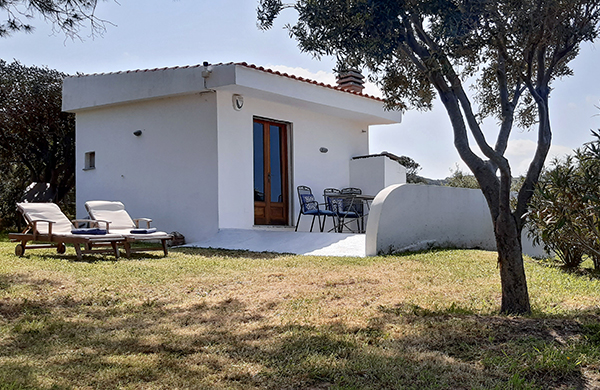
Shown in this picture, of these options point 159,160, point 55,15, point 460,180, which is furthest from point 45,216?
point 460,180

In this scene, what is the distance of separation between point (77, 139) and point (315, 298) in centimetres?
1022

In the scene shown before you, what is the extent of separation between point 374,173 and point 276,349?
34.3 feet

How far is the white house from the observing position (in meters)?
11.3

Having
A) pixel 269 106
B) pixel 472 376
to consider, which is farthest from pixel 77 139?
pixel 472 376

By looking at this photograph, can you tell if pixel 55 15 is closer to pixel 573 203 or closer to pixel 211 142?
pixel 211 142

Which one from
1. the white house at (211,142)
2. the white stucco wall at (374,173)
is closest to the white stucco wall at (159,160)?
the white house at (211,142)

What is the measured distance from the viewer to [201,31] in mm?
8641

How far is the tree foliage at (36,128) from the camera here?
15406mm

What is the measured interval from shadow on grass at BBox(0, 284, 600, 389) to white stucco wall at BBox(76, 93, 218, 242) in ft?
21.1

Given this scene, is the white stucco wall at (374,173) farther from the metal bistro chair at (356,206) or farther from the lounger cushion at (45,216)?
the lounger cushion at (45,216)

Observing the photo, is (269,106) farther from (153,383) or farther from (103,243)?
(153,383)

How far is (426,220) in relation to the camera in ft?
32.5

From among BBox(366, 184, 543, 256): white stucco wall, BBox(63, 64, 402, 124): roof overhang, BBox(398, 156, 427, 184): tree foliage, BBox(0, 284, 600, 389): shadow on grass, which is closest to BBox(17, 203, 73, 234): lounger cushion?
BBox(63, 64, 402, 124): roof overhang

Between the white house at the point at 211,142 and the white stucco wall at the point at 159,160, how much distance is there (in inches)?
0.9
